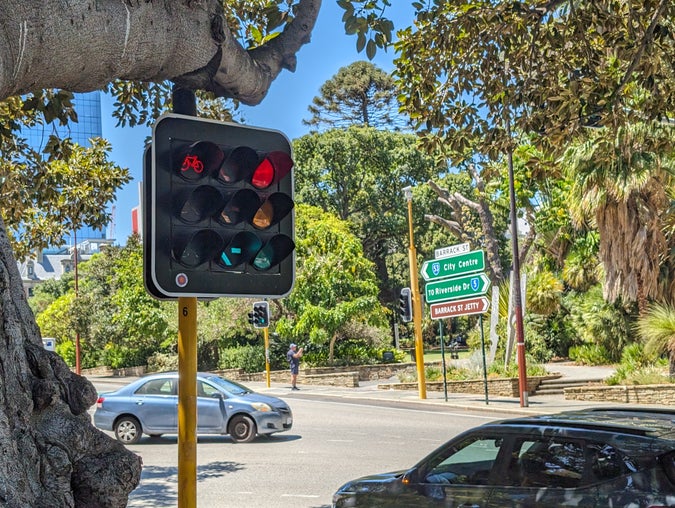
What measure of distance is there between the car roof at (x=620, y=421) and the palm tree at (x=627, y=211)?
60.5 ft

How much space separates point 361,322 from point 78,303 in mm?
19711

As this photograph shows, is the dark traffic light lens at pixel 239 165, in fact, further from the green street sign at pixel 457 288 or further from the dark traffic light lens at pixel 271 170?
the green street sign at pixel 457 288

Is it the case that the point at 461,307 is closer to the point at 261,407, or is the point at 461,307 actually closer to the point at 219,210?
the point at 261,407

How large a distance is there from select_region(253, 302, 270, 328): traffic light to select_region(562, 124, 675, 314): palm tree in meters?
11.5

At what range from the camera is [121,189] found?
615 inches

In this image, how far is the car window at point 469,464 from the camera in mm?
6496

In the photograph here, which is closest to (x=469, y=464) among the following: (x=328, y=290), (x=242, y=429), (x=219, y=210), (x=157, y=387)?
(x=219, y=210)

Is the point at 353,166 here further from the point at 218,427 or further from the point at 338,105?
the point at 218,427

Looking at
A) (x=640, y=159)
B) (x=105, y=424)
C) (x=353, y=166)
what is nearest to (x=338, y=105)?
(x=353, y=166)

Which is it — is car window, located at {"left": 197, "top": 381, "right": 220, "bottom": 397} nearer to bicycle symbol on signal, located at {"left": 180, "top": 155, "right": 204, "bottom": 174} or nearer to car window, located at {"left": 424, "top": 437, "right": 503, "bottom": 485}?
car window, located at {"left": 424, "top": 437, "right": 503, "bottom": 485}

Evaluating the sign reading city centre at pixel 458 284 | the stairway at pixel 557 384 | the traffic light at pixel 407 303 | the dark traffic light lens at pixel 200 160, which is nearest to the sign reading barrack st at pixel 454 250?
the sign reading city centre at pixel 458 284

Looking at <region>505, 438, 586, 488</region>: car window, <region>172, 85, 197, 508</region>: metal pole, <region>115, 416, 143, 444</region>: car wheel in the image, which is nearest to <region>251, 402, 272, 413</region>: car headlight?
<region>115, 416, 143, 444</region>: car wheel

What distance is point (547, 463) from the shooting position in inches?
239

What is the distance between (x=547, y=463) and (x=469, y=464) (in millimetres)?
771
